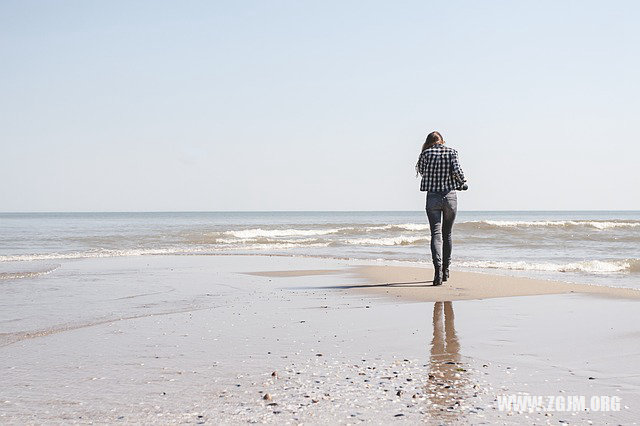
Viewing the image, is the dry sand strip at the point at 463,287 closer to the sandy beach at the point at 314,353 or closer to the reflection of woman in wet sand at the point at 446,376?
the sandy beach at the point at 314,353

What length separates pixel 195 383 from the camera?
290 cm

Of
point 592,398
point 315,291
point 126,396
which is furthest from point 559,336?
point 315,291

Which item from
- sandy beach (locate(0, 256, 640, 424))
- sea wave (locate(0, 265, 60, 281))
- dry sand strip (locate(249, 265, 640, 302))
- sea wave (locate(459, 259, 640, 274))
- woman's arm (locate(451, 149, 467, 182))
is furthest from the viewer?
sea wave (locate(459, 259, 640, 274))

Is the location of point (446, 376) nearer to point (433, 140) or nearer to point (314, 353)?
point (314, 353)

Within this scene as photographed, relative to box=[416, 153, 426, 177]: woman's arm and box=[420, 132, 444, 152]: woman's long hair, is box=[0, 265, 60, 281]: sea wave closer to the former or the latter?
box=[416, 153, 426, 177]: woman's arm

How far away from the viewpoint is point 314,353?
3.58 m

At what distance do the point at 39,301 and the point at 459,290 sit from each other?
4503mm

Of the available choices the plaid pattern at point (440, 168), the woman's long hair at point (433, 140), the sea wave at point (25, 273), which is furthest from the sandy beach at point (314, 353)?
the sea wave at point (25, 273)

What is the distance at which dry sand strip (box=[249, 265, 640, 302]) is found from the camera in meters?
6.33

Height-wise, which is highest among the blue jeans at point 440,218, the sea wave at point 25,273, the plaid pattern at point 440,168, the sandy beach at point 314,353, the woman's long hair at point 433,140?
the woman's long hair at point 433,140

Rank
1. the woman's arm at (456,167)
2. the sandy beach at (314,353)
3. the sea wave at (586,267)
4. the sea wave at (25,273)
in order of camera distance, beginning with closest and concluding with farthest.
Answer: the sandy beach at (314,353) < the woman's arm at (456,167) < the sea wave at (25,273) < the sea wave at (586,267)

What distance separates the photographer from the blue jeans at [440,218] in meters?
7.07

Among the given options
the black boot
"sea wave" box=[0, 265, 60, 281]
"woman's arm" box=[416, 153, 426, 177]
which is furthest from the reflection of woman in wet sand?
"sea wave" box=[0, 265, 60, 281]

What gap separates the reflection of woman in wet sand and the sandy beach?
11 millimetres
